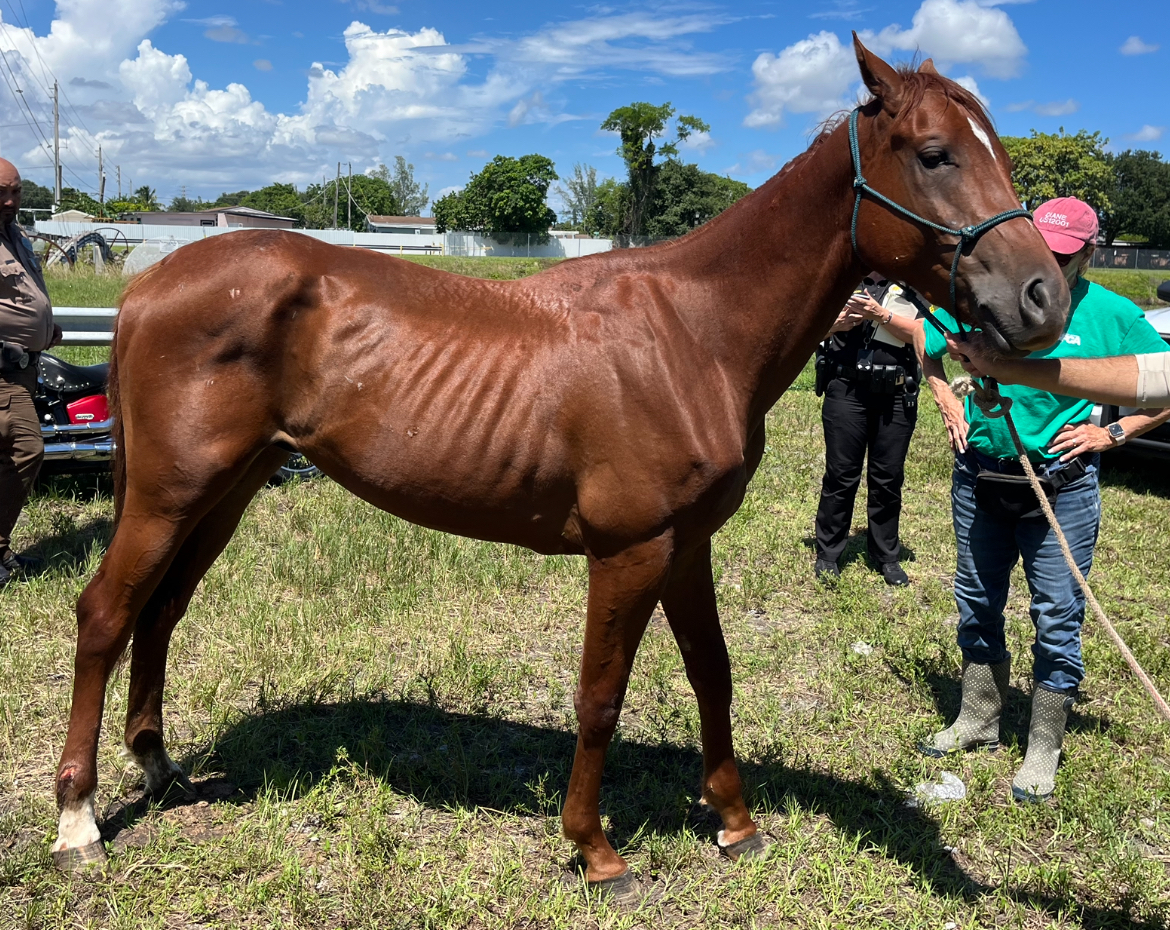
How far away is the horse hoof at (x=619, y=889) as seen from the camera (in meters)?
2.77

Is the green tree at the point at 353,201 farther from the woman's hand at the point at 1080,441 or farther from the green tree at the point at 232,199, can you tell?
the woman's hand at the point at 1080,441

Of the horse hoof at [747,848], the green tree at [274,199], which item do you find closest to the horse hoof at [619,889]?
the horse hoof at [747,848]

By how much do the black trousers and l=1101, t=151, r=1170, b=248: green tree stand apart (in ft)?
242

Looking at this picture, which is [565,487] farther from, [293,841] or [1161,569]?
[1161,569]

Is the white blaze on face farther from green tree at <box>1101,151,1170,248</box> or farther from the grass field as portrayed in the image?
green tree at <box>1101,151,1170,248</box>

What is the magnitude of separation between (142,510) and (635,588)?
1.73 m

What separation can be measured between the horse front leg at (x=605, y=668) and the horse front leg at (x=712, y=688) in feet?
1.23

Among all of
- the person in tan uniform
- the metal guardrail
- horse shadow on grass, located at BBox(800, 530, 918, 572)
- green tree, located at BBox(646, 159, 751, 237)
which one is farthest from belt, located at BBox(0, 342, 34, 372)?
green tree, located at BBox(646, 159, 751, 237)

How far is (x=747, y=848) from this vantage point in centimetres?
301

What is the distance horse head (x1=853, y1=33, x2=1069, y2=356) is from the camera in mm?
2049

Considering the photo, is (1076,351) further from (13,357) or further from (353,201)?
(353,201)

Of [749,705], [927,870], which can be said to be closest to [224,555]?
[749,705]

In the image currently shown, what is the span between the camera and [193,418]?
9.00 ft

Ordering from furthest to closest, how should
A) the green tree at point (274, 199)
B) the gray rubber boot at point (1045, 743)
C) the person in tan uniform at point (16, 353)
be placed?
the green tree at point (274, 199) < the person in tan uniform at point (16, 353) < the gray rubber boot at point (1045, 743)
